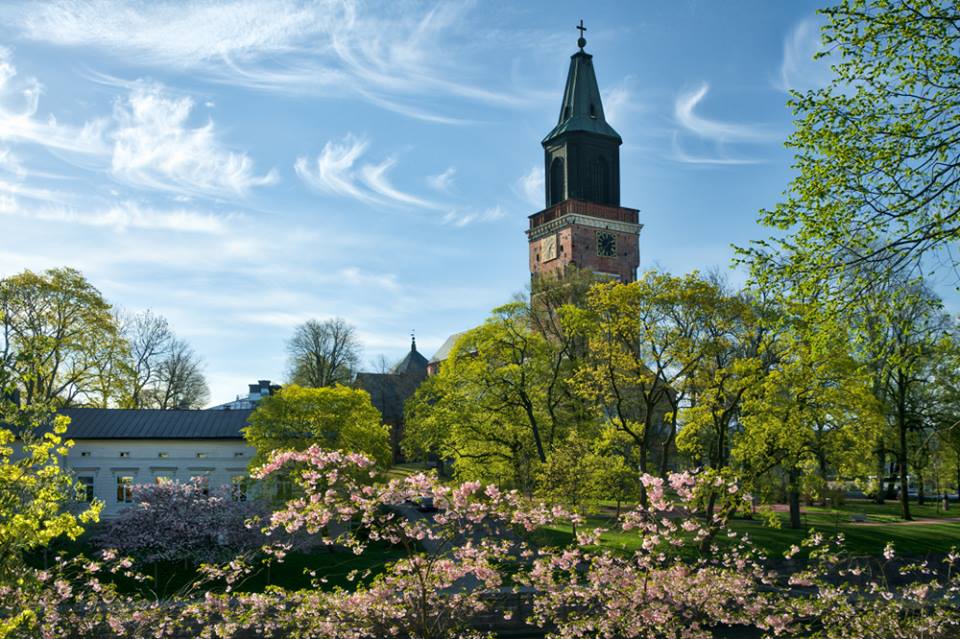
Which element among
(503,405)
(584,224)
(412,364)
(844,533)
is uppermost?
(584,224)

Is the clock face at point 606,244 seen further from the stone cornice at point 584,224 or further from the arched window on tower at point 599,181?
the arched window on tower at point 599,181

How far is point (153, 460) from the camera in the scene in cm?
5072

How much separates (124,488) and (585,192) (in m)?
42.7

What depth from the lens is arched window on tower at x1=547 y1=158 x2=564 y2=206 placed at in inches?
2901

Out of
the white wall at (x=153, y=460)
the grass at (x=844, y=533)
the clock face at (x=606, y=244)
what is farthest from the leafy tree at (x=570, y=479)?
the clock face at (x=606, y=244)

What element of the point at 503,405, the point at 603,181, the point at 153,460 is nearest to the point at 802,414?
the point at 503,405

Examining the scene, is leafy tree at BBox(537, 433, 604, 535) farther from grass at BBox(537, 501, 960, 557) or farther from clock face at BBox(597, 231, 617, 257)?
clock face at BBox(597, 231, 617, 257)

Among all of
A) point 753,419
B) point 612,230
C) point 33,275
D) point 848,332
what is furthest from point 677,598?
point 612,230

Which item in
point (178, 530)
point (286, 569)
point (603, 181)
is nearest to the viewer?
point (286, 569)

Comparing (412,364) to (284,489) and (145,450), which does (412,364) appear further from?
(284,489)

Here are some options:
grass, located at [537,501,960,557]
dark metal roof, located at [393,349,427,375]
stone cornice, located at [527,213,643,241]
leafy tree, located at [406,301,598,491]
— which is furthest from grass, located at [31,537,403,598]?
dark metal roof, located at [393,349,427,375]

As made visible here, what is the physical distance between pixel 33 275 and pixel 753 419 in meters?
45.3

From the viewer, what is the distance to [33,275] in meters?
54.8

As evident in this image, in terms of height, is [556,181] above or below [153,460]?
above
